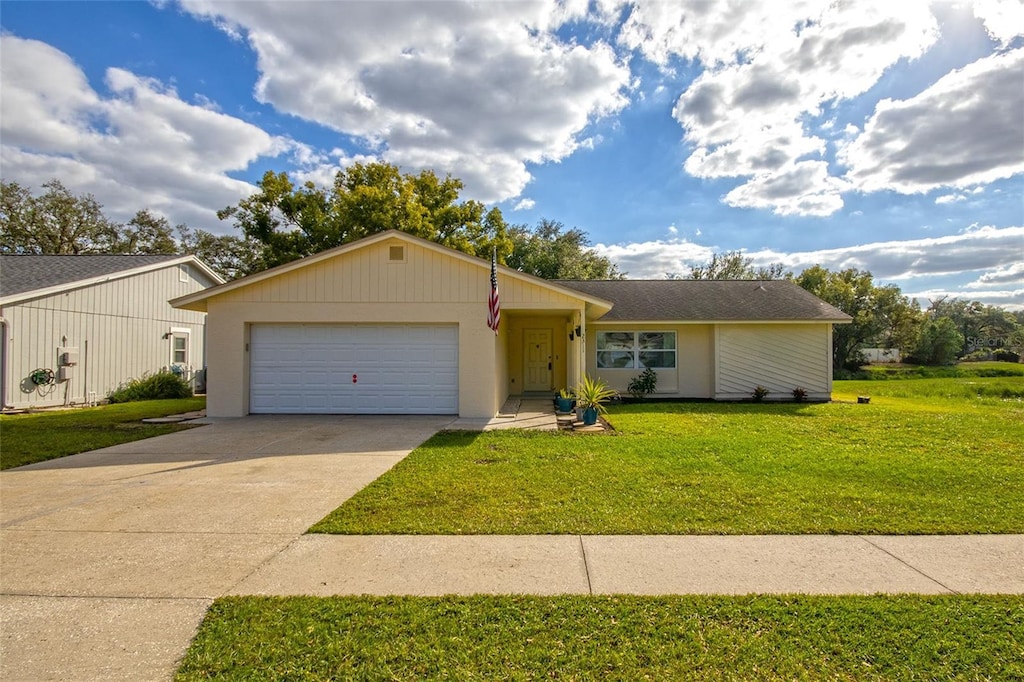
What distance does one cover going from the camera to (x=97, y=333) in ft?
50.0

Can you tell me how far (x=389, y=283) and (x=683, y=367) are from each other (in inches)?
375

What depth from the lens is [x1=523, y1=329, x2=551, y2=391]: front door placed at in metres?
17.2

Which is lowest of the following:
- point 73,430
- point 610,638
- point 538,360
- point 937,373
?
point 610,638

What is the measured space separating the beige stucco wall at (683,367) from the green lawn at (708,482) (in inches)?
217

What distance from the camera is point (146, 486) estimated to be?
5.96 metres

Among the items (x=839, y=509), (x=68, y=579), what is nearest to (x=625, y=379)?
(x=839, y=509)

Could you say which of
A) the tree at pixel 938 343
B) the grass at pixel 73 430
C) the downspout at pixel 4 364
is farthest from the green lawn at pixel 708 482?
the tree at pixel 938 343

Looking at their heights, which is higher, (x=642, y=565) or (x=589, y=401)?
(x=589, y=401)

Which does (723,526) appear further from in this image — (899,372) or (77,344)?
(899,372)

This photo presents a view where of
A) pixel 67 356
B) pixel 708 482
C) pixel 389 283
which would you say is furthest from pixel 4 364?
pixel 708 482

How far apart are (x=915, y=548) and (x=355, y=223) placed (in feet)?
81.9

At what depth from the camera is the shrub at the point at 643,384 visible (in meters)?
15.5

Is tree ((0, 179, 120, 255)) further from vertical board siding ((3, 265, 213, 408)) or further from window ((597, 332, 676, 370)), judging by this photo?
window ((597, 332, 676, 370))

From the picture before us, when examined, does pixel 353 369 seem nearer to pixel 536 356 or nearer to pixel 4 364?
pixel 536 356
